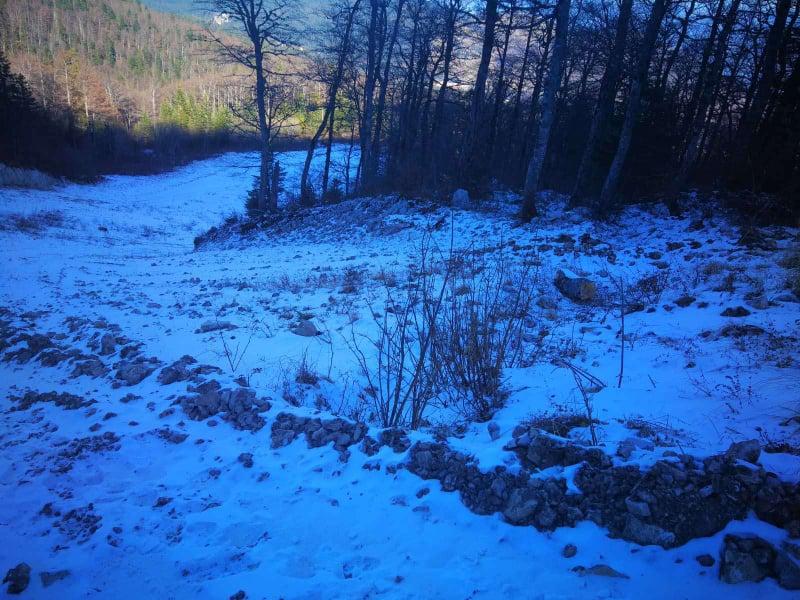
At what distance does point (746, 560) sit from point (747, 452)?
27.2 inches

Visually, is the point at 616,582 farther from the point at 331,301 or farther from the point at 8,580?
the point at 331,301

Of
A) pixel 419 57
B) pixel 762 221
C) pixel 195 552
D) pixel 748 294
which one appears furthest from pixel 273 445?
pixel 419 57

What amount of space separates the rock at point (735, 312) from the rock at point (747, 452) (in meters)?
3.07

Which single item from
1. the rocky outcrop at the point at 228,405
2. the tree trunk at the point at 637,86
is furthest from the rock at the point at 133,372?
the tree trunk at the point at 637,86

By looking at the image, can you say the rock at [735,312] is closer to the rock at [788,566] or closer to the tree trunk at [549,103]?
the rock at [788,566]

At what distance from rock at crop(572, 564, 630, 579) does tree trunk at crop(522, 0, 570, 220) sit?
10.2 metres

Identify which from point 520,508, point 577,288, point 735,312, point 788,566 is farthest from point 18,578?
point 577,288

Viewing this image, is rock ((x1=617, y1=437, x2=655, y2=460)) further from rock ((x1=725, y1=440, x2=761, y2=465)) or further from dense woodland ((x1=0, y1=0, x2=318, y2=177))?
dense woodland ((x1=0, y1=0, x2=318, y2=177))

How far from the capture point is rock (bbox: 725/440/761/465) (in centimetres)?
225

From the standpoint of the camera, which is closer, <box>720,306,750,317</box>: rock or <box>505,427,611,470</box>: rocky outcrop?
<box>505,427,611,470</box>: rocky outcrop

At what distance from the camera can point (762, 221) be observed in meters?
8.91

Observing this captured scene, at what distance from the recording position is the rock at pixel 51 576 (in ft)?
7.03

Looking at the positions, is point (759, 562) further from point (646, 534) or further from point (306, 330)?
point (306, 330)

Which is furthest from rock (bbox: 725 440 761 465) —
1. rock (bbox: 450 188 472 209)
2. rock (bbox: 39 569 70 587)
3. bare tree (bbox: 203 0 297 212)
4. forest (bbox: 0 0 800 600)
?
bare tree (bbox: 203 0 297 212)
